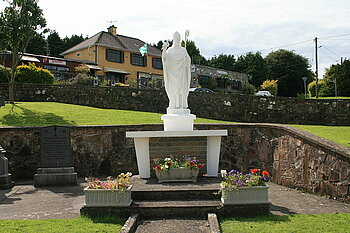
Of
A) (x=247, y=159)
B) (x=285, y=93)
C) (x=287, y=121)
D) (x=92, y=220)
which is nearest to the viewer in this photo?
(x=92, y=220)

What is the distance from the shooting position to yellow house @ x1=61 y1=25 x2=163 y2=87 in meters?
35.8

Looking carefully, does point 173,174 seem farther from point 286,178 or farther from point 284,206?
point 286,178

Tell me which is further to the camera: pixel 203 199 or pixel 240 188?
pixel 203 199

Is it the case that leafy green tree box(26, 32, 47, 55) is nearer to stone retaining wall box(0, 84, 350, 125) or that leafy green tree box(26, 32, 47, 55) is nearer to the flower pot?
stone retaining wall box(0, 84, 350, 125)

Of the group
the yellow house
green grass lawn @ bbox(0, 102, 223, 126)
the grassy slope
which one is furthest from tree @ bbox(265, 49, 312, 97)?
green grass lawn @ bbox(0, 102, 223, 126)

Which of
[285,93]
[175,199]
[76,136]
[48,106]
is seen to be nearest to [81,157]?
[76,136]

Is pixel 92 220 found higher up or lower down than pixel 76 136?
lower down

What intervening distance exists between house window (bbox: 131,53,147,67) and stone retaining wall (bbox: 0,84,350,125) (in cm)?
1866

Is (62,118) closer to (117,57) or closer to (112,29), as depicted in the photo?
(117,57)

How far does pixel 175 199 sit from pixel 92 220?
74.2 inches

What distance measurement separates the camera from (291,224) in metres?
5.70

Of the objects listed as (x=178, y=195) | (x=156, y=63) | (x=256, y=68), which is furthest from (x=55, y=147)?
(x=256, y=68)

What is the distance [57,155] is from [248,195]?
19.5 feet

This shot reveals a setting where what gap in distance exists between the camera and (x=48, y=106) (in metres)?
18.3
